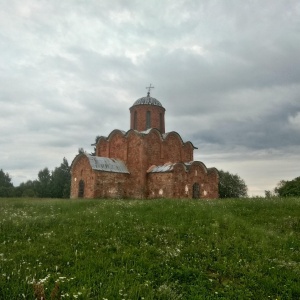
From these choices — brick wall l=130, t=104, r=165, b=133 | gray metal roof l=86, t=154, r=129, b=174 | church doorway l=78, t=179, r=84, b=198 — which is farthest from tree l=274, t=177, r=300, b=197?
church doorway l=78, t=179, r=84, b=198

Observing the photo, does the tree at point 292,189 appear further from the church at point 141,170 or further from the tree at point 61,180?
the tree at point 61,180

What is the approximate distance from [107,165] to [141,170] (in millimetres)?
3204

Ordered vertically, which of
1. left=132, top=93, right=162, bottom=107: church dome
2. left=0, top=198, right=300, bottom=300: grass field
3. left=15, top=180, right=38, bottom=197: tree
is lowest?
left=0, top=198, right=300, bottom=300: grass field

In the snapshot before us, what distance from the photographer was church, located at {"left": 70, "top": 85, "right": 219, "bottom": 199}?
2802 cm

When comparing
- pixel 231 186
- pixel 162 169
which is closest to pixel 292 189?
pixel 231 186

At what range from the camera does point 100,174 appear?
27.9m

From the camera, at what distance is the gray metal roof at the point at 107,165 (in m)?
28.2

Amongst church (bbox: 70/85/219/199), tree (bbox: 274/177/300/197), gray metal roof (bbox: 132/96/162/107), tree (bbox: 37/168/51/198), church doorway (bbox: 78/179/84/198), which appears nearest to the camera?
church (bbox: 70/85/219/199)

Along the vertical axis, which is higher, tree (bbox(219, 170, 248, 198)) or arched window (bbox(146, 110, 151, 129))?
arched window (bbox(146, 110, 151, 129))

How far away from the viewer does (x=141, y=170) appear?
29453 millimetres

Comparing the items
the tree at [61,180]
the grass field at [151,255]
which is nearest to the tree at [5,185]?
the tree at [61,180]

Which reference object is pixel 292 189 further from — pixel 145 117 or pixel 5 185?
pixel 5 185

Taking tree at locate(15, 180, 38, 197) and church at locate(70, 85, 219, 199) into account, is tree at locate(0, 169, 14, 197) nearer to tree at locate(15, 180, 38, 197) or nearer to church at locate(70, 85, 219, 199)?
tree at locate(15, 180, 38, 197)

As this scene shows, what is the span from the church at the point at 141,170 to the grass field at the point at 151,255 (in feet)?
45.5
